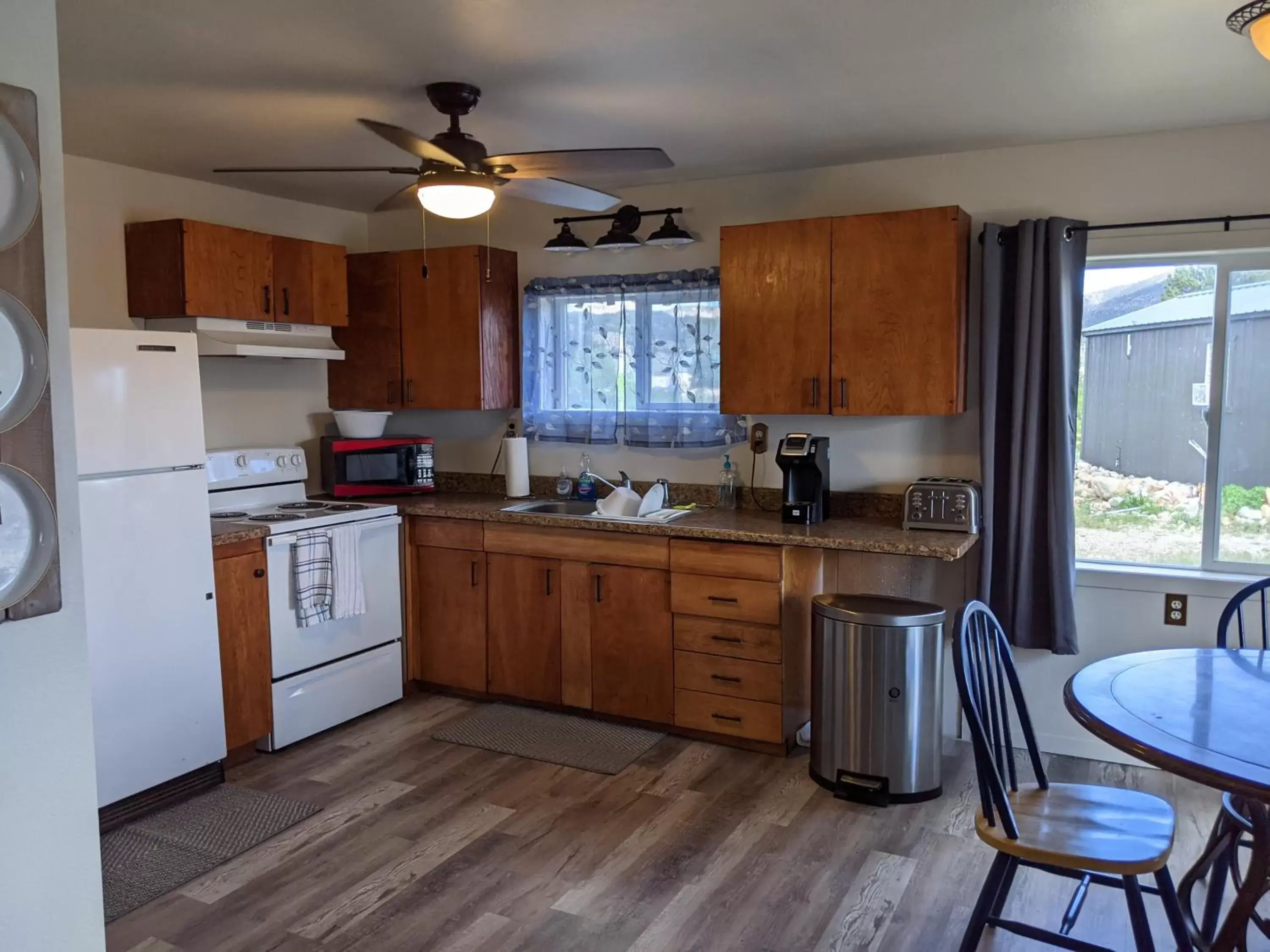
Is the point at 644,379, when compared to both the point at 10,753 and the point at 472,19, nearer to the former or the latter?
the point at 472,19

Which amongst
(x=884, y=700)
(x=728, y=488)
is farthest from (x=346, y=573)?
(x=884, y=700)

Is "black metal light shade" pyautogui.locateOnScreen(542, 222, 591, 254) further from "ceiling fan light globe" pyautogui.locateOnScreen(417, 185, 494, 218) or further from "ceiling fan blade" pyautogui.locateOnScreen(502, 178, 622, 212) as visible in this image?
"ceiling fan light globe" pyautogui.locateOnScreen(417, 185, 494, 218)

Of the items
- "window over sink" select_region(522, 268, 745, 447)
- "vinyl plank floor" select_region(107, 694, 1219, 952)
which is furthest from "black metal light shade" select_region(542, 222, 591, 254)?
"vinyl plank floor" select_region(107, 694, 1219, 952)

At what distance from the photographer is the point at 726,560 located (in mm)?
3611

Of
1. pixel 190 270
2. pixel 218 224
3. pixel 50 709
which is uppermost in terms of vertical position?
pixel 218 224

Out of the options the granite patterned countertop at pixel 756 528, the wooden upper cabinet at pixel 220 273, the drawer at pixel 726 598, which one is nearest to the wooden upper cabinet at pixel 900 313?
the granite patterned countertop at pixel 756 528

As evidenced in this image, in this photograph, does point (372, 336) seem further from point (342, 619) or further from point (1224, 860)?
point (1224, 860)

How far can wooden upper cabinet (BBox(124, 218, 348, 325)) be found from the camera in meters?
3.82

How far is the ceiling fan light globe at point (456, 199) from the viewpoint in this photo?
276cm

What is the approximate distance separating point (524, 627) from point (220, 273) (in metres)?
1.96

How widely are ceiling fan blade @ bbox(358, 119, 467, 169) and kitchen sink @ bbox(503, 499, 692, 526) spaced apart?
1634 millimetres

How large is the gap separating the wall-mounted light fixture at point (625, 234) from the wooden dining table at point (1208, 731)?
2.45 meters

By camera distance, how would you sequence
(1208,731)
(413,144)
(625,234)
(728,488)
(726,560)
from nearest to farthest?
(1208,731), (413,144), (726,560), (625,234), (728,488)

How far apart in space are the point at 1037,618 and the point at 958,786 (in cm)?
70
